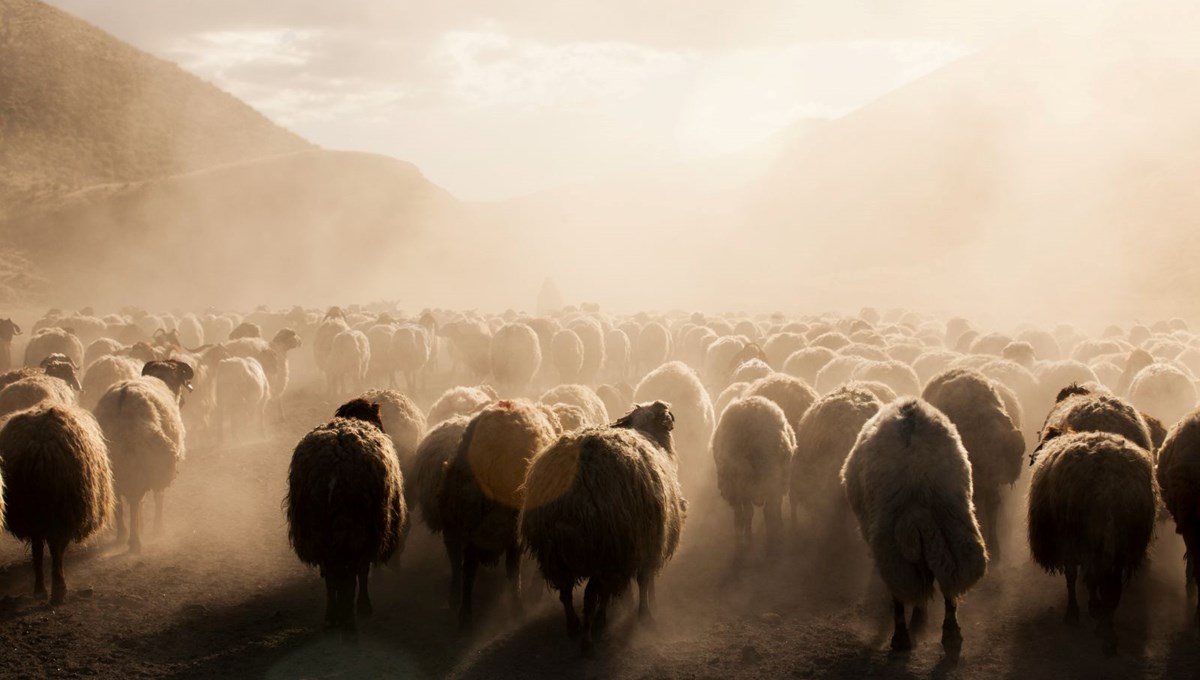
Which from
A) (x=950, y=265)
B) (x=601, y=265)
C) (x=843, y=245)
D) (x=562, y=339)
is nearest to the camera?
(x=562, y=339)

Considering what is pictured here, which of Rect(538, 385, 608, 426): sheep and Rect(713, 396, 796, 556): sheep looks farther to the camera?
Rect(538, 385, 608, 426): sheep

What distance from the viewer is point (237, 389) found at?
1877 centimetres

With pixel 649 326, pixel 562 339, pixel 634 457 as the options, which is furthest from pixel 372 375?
pixel 634 457

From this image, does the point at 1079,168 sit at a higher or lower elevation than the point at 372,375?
→ higher

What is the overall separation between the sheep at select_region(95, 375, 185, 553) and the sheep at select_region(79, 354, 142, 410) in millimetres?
4063

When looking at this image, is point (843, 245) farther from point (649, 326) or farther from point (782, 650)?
point (782, 650)

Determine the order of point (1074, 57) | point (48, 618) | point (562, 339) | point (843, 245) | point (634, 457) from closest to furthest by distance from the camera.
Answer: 1. point (634, 457)
2. point (48, 618)
3. point (562, 339)
4. point (843, 245)
5. point (1074, 57)

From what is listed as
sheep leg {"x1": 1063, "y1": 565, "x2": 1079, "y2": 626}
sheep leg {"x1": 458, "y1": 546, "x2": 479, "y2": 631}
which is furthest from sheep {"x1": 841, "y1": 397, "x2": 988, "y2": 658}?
sheep leg {"x1": 458, "y1": 546, "x2": 479, "y2": 631}

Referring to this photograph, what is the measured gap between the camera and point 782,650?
891 centimetres

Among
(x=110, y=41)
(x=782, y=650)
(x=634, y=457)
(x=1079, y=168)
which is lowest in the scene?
(x=782, y=650)

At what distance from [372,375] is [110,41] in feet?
341

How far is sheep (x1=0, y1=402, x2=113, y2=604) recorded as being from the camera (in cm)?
970

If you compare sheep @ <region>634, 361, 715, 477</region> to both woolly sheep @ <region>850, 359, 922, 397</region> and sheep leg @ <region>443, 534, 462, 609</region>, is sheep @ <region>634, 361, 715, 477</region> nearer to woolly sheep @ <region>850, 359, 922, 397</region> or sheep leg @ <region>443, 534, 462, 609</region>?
woolly sheep @ <region>850, 359, 922, 397</region>

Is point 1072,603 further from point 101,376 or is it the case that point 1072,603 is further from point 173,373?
point 101,376
